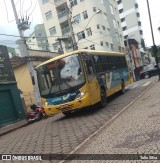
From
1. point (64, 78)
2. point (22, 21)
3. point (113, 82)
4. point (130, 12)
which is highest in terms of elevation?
point (130, 12)

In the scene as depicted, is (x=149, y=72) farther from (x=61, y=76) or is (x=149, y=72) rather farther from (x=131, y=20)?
(x=131, y=20)

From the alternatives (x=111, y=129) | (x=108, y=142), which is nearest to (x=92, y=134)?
(x=111, y=129)

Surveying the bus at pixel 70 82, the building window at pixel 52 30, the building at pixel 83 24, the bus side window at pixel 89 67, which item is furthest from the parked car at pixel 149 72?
the bus side window at pixel 89 67

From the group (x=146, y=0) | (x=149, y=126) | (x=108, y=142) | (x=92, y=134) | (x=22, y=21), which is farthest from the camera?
(x=146, y=0)

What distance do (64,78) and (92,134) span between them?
4.93 metres

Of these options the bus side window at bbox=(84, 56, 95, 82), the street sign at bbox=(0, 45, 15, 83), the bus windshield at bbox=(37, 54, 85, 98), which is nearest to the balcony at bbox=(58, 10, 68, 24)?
the street sign at bbox=(0, 45, 15, 83)

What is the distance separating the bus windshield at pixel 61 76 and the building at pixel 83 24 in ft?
98.8

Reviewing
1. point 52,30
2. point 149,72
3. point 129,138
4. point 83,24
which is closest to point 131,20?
point 52,30

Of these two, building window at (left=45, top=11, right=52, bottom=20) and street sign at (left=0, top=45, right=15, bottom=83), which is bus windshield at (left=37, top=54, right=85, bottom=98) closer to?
street sign at (left=0, top=45, right=15, bottom=83)

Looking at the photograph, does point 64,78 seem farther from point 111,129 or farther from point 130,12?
point 130,12

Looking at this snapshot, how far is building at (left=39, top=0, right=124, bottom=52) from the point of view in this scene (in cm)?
4597

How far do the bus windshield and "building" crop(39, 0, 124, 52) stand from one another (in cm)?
3010

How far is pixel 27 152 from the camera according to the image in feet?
25.9

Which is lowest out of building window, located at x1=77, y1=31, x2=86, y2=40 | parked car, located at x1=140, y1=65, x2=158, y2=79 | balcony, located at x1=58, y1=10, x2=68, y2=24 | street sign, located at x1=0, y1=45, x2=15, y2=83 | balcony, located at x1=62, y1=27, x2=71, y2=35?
parked car, located at x1=140, y1=65, x2=158, y2=79
